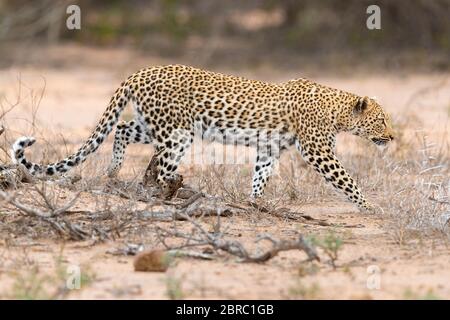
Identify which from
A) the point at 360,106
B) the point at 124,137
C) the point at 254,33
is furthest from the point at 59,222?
the point at 254,33

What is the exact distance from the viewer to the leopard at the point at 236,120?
9273mm

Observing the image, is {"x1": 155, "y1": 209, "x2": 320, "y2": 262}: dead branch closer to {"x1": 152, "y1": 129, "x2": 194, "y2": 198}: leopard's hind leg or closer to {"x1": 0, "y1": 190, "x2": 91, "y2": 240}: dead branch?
{"x1": 0, "y1": 190, "x2": 91, "y2": 240}: dead branch

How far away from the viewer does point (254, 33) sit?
2105 centimetres

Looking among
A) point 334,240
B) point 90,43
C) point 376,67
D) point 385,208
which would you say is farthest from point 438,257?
point 90,43

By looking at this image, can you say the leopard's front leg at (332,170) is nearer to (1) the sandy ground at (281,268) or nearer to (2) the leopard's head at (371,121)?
(1) the sandy ground at (281,268)

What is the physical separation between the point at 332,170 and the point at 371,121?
0.68 meters

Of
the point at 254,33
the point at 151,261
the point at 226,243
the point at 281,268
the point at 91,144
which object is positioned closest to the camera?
the point at 151,261

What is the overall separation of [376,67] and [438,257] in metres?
11.4

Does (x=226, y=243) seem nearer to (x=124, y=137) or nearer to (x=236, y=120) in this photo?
(x=236, y=120)

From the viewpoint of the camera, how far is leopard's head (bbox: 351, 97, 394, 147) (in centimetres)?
959

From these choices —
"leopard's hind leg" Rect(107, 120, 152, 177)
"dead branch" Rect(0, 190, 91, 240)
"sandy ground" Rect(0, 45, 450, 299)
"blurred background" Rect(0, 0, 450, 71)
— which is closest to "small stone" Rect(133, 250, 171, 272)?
"sandy ground" Rect(0, 45, 450, 299)

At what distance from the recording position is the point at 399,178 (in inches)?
399

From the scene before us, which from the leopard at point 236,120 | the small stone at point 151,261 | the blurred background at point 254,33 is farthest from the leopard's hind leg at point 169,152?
the blurred background at point 254,33
